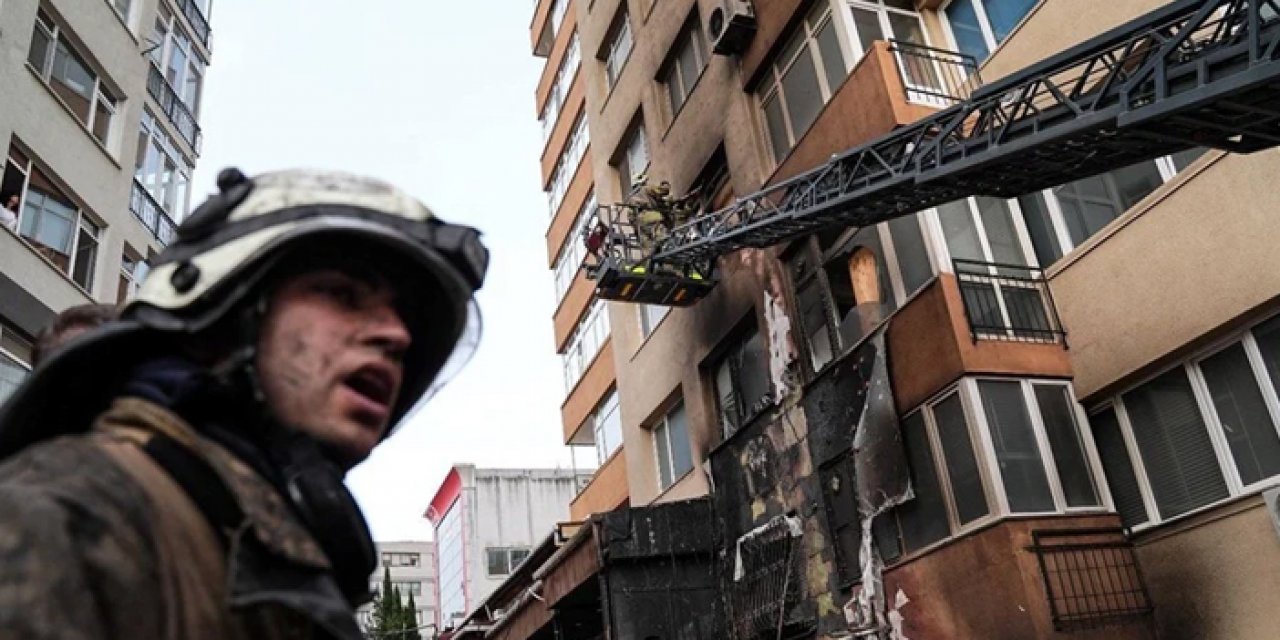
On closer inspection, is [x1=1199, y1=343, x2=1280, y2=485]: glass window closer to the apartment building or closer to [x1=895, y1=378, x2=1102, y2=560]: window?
[x1=895, y1=378, x2=1102, y2=560]: window

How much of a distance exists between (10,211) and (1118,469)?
1588cm

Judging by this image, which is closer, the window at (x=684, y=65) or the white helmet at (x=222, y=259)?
the white helmet at (x=222, y=259)

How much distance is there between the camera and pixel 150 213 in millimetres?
20031

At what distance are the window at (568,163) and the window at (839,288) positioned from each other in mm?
12077

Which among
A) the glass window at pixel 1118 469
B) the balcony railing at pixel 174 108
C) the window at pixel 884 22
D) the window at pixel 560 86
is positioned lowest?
the glass window at pixel 1118 469

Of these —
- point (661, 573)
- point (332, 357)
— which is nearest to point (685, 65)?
point (661, 573)

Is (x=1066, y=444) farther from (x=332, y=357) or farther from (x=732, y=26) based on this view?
(x=332, y=357)

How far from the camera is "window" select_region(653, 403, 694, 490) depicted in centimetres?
1766

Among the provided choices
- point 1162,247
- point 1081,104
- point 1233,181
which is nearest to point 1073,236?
point 1162,247

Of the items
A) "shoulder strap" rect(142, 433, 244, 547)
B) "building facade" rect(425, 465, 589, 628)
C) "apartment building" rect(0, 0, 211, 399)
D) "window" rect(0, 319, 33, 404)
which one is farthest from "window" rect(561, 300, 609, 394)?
"building facade" rect(425, 465, 589, 628)

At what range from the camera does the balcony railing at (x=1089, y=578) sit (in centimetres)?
880

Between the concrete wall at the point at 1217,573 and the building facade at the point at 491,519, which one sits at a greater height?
the building facade at the point at 491,519

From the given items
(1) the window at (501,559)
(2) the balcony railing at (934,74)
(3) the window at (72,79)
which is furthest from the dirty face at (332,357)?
(1) the window at (501,559)

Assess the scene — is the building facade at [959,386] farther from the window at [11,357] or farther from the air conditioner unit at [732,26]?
the window at [11,357]
